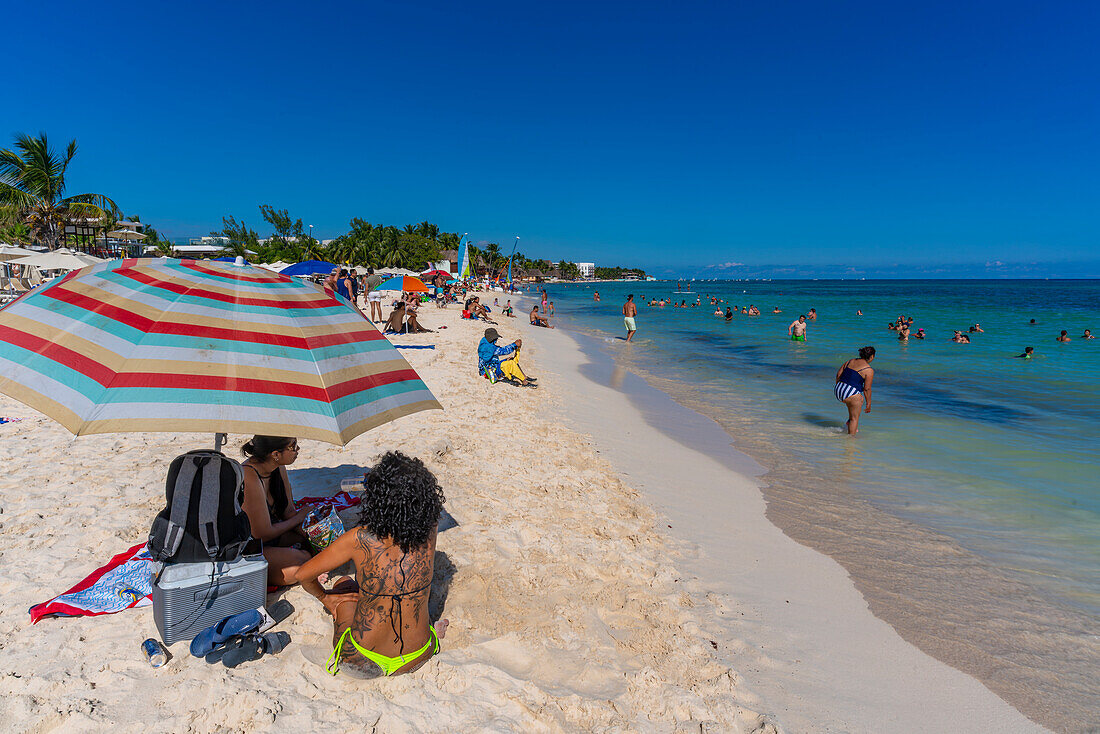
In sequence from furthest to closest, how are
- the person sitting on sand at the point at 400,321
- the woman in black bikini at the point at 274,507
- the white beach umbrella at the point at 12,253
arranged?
the white beach umbrella at the point at 12,253, the person sitting on sand at the point at 400,321, the woman in black bikini at the point at 274,507

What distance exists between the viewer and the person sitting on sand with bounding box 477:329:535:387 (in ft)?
32.9

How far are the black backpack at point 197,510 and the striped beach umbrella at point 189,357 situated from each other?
1.25 feet

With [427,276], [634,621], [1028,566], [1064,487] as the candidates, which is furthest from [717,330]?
[634,621]

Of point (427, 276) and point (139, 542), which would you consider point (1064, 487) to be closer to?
point (139, 542)

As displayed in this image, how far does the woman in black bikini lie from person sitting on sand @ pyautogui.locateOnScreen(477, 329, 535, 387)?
6.63 m

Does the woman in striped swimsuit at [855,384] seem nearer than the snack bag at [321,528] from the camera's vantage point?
No

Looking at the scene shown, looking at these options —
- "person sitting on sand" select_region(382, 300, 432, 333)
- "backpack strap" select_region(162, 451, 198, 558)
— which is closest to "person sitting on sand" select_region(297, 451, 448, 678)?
"backpack strap" select_region(162, 451, 198, 558)

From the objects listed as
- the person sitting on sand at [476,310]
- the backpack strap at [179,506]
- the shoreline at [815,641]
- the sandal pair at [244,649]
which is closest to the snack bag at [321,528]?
the sandal pair at [244,649]

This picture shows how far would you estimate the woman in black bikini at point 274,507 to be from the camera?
3031mm

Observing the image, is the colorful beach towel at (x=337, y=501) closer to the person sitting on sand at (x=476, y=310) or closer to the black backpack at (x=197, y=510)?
the black backpack at (x=197, y=510)

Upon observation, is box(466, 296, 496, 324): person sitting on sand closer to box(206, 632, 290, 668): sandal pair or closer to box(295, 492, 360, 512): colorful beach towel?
box(295, 492, 360, 512): colorful beach towel

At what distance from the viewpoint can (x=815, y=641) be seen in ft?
11.1

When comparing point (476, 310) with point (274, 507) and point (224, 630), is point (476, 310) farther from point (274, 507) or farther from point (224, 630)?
point (224, 630)

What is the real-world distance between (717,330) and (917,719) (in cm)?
2555
